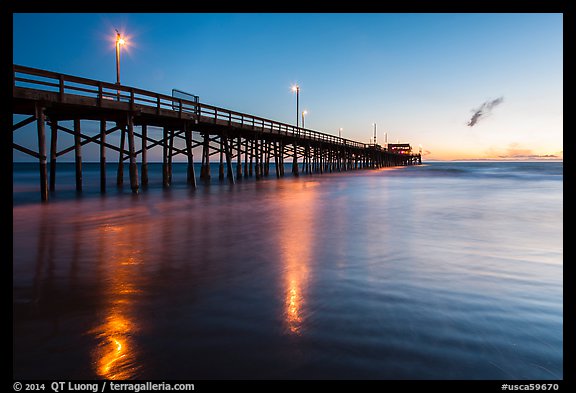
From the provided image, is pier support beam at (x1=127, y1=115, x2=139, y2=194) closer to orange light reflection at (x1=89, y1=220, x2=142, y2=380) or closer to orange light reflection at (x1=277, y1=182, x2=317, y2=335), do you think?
orange light reflection at (x1=277, y1=182, x2=317, y2=335)

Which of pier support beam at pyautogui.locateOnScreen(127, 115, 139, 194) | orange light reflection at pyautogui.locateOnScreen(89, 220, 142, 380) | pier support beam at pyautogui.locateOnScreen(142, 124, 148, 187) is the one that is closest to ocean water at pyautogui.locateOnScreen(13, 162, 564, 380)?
orange light reflection at pyautogui.locateOnScreen(89, 220, 142, 380)

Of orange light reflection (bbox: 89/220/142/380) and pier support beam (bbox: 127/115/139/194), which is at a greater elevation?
pier support beam (bbox: 127/115/139/194)

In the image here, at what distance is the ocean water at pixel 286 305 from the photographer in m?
2.76

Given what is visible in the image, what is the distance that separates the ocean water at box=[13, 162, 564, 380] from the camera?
2.76m

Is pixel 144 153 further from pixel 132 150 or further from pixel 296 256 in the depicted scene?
pixel 296 256

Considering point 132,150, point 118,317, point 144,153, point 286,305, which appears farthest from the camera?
point 144,153

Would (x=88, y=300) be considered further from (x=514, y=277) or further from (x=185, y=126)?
(x=185, y=126)

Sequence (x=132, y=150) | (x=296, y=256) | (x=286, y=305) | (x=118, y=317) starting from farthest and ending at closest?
(x=132, y=150) < (x=296, y=256) < (x=286, y=305) < (x=118, y=317)

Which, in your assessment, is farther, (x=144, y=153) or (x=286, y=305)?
(x=144, y=153)

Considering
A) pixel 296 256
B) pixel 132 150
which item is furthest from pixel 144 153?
pixel 296 256

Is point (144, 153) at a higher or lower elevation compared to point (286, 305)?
higher

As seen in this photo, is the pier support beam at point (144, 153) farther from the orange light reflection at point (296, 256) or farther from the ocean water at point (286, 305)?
the ocean water at point (286, 305)

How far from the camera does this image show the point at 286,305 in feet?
12.9
